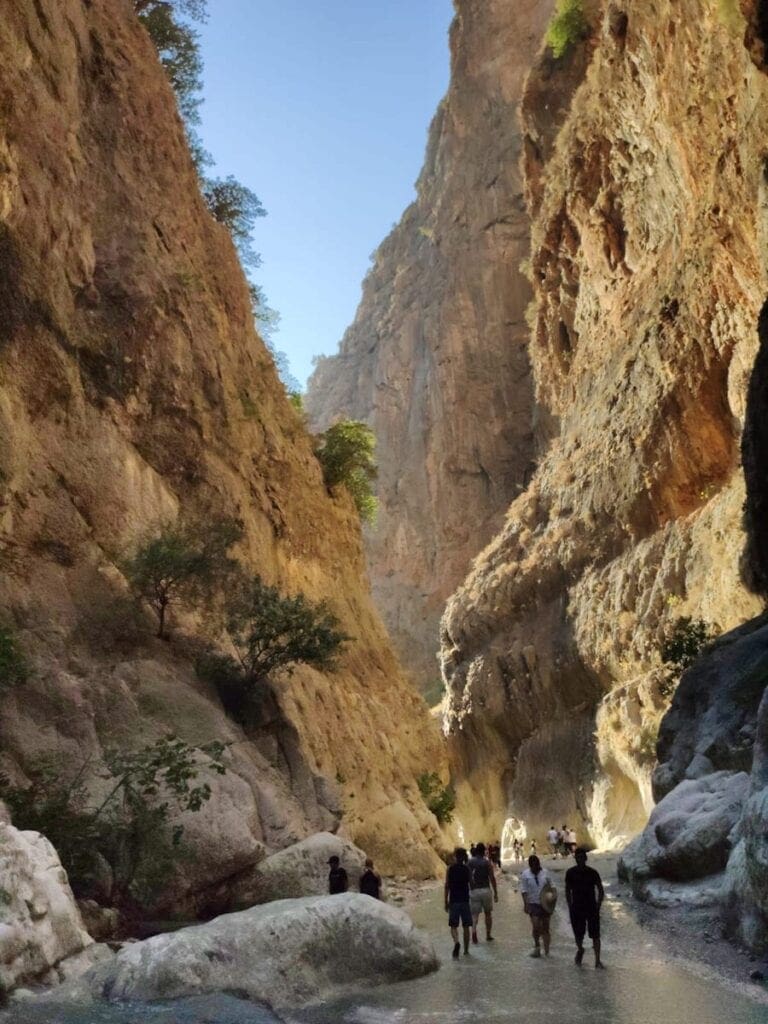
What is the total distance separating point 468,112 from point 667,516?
50.1 m

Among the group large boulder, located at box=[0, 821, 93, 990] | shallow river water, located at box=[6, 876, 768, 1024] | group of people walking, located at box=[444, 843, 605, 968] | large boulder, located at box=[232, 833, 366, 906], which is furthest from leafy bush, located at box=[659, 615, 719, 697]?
large boulder, located at box=[0, 821, 93, 990]

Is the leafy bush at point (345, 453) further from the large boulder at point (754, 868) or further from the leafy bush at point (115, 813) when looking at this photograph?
the large boulder at point (754, 868)

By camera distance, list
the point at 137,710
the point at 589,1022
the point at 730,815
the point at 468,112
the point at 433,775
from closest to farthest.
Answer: the point at 589,1022 < the point at 730,815 < the point at 137,710 < the point at 433,775 < the point at 468,112

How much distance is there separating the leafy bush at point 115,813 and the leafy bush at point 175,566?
16.8ft

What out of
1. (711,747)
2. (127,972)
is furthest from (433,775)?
(127,972)

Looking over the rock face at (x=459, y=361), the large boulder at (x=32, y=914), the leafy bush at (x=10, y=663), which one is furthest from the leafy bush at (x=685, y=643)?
the rock face at (x=459, y=361)

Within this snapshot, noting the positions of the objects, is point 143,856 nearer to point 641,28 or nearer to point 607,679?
point 607,679

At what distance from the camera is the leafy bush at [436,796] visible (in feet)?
90.6

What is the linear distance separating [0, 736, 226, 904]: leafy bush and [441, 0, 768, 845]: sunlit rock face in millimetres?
17887

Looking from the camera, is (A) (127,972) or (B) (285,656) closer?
(A) (127,972)

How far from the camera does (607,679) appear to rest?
1400 inches

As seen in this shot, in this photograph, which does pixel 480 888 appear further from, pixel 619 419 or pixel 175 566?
pixel 619 419

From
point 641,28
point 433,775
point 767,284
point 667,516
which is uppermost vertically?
point 641,28

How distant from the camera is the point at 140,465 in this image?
2236 centimetres
